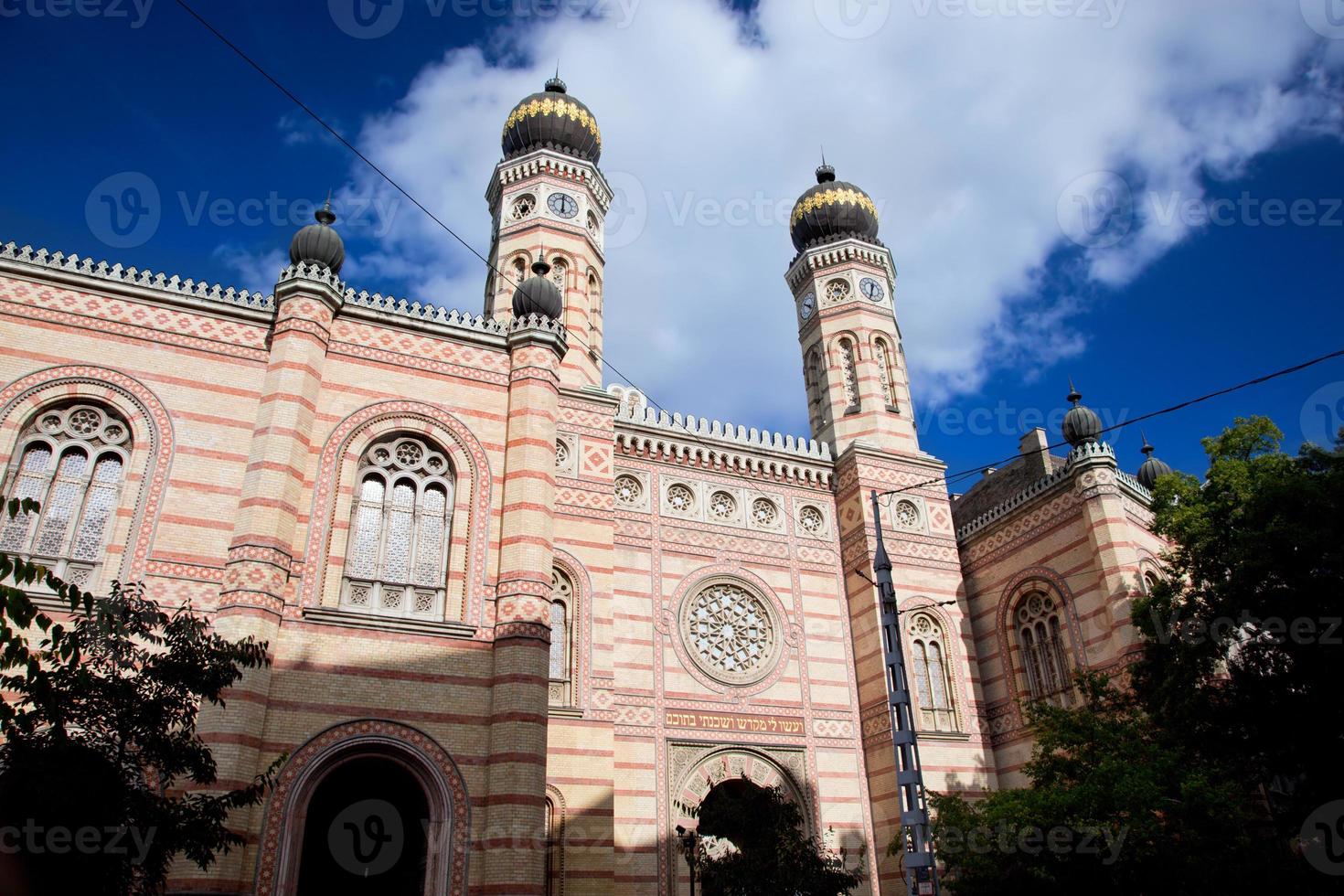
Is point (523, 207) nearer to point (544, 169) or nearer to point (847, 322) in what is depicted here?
point (544, 169)

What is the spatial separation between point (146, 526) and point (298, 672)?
9.39 ft

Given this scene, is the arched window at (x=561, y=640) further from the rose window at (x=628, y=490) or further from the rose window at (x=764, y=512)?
the rose window at (x=764, y=512)

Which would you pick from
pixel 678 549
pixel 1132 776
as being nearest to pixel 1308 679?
pixel 1132 776

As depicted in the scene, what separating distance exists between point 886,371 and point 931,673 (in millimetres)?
7687

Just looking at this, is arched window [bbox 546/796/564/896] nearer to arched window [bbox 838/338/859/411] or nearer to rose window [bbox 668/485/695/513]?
rose window [bbox 668/485/695/513]

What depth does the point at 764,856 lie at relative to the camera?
49.3 ft

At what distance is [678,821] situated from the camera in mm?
17703

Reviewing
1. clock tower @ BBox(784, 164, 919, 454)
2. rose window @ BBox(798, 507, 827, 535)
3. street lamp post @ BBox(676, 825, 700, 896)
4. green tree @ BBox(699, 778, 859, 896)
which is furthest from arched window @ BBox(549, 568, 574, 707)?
clock tower @ BBox(784, 164, 919, 454)

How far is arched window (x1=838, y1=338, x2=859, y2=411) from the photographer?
24.0 m

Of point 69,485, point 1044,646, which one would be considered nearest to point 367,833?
point 69,485

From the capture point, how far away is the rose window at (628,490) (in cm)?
2042

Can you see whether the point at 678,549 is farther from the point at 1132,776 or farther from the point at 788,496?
the point at 1132,776

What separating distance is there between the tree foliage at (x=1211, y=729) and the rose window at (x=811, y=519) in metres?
6.24

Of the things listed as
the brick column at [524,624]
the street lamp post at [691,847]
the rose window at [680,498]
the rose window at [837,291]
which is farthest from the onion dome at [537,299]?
the rose window at [837,291]
